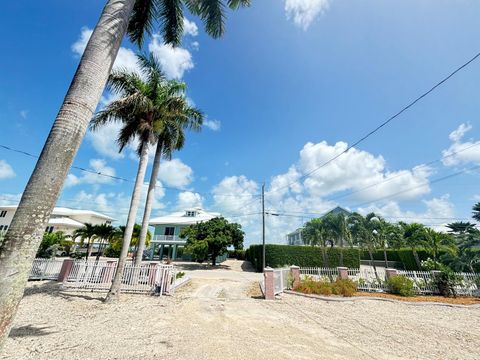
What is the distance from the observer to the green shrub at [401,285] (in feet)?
35.9

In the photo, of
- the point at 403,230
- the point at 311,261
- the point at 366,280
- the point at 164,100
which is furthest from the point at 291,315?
the point at 403,230

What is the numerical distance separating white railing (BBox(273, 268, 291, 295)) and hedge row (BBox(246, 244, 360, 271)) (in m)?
11.3

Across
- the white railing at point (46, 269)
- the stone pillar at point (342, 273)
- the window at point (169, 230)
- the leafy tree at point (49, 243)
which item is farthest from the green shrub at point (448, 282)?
the window at point (169, 230)

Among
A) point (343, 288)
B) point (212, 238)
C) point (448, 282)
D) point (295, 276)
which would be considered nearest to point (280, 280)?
point (295, 276)

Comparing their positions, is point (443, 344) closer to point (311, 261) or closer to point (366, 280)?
point (366, 280)

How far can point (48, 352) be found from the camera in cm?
393

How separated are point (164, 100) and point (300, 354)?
11.0 m

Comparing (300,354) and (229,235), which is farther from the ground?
(229,235)

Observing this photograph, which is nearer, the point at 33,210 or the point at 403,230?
the point at 33,210

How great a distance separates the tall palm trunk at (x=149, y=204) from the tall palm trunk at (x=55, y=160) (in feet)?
29.1

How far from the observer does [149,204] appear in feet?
38.5

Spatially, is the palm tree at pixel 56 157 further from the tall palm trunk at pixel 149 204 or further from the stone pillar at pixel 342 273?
the stone pillar at pixel 342 273

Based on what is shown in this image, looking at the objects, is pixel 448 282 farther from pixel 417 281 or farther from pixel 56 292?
pixel 56 292

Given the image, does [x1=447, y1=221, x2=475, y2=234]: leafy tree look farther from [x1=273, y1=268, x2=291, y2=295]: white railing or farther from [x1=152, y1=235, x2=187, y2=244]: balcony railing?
[x1=152, y1=235, x2=187, y2=244]: balcony railing
